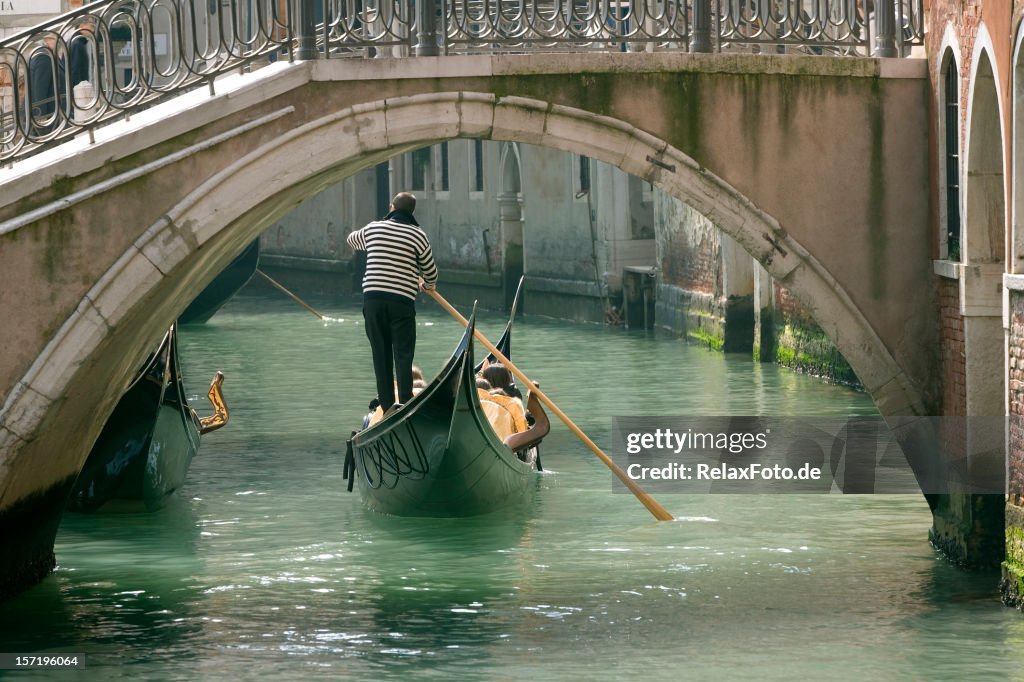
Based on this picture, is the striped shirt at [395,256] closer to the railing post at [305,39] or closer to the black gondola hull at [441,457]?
the black gondola hull at [441,457]

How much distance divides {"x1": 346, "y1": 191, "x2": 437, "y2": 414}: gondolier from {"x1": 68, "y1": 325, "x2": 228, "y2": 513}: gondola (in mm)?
1159

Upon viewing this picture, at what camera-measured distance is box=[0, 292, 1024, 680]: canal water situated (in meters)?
5.57

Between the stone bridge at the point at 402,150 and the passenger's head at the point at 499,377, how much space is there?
2.23 metres

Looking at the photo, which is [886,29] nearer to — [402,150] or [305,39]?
[402,150]

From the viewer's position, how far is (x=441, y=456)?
7.84 m

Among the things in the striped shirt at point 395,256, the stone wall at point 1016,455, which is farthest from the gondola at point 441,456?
the stone wall at point 1016,455

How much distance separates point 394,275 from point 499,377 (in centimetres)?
149

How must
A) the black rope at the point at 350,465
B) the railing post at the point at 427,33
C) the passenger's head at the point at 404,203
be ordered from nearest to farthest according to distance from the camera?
1. the railing post at the point at 427,33
2. the passenger's head at the point at 404,203
3. the black rope at the point at 350,465

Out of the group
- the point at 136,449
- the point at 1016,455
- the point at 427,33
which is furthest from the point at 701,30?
the point at 136,449

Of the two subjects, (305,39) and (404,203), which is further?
(404,203)

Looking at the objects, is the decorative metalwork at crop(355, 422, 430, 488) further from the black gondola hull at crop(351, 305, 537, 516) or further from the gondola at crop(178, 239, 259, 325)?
the gondola at crop(178, 239, 259, 325)

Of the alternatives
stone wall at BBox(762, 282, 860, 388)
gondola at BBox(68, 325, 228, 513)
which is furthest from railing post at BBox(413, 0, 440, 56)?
stone wall at BBox(762, 282, 860, 388)

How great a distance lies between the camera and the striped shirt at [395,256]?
741 cm

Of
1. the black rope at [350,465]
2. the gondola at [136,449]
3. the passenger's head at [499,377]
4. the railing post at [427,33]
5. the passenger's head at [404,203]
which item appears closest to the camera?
the railing post at [427,33]
